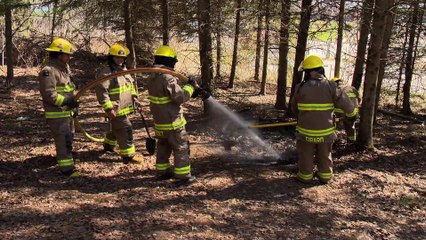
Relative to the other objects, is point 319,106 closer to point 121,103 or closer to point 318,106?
point 318,106

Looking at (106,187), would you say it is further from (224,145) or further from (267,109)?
(267,109)

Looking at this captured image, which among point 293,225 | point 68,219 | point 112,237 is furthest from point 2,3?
point 293,225

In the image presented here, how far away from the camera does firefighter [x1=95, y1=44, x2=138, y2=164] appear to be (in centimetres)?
673

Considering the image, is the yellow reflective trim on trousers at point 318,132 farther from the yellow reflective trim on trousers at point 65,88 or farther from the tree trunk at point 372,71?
the yellow reflective trim on trousers at point 65,88

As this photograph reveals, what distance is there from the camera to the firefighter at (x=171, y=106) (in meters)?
5.96

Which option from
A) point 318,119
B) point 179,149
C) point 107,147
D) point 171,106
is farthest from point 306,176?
point 107,147

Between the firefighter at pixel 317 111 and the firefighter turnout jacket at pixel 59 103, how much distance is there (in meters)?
3.78

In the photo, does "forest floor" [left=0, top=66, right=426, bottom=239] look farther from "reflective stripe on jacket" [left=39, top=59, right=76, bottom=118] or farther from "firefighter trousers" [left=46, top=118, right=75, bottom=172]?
"reflective stripe on jacket" [left=39, top=59, right=76, bottom=118]

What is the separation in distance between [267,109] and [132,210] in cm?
811

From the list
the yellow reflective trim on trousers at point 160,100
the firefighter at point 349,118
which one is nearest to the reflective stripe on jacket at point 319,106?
the yellow reflective trim on trousers at point 160,100

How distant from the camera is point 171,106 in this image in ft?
20.1

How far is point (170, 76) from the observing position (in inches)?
235

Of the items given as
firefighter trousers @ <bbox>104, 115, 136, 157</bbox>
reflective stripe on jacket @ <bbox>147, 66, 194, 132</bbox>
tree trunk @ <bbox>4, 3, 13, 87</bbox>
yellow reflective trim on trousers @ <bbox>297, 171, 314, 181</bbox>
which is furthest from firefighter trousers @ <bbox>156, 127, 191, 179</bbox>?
tree trunk @ <bbox>4, 3, 13, 87</bbox>

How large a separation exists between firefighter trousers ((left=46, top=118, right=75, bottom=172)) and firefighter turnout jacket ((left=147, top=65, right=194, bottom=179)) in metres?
1.52
